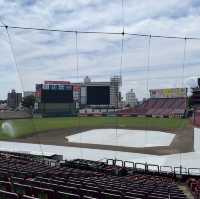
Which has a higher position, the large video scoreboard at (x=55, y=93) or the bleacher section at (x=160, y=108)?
the large video scoreboard at (x=55, y=93)

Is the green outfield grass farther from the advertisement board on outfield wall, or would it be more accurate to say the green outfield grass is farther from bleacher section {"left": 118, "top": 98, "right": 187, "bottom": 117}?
the advertisement board on outfield wall

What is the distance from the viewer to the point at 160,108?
120312 mm

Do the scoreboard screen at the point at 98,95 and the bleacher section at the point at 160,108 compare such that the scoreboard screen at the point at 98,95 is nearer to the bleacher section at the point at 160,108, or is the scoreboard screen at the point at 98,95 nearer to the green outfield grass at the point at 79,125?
the bleacher section at the point at 160,108

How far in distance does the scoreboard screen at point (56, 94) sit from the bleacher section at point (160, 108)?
16566mm

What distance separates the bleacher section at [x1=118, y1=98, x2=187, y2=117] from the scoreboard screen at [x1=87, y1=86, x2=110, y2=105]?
14439 mm

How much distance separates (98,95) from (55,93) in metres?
18.6

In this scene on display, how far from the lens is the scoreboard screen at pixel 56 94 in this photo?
123 meters

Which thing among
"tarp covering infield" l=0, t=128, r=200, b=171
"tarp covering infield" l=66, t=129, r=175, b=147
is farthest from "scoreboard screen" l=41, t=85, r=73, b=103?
"tarp covering infield" l=0, t=128, r=200, b=171

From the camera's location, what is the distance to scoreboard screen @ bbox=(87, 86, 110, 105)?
13512 centimetres

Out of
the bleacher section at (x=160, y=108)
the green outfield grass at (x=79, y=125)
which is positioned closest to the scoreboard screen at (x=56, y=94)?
the bleacher section at (x=160, y=108)

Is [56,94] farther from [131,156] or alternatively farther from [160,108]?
[131,156]

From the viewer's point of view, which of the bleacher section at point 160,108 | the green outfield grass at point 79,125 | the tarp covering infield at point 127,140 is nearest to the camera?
the tarp covering infield at point 127,140

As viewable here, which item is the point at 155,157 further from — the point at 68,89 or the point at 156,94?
the point at 156,94

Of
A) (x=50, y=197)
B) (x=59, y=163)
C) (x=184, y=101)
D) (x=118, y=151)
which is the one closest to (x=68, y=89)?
(x=184, y=101)
